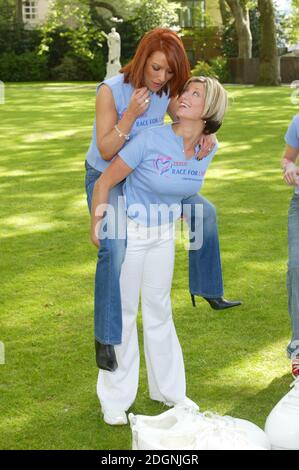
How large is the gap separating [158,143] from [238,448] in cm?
173

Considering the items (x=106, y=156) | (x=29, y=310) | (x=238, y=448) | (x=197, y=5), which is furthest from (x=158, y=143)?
(x=197, y=5)

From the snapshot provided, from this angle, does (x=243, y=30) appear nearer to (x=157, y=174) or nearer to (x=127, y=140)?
(x=127, y=140)

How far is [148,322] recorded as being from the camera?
4883 mm

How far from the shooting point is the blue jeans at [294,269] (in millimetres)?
5188

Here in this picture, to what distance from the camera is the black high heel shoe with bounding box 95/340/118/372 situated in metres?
4.65

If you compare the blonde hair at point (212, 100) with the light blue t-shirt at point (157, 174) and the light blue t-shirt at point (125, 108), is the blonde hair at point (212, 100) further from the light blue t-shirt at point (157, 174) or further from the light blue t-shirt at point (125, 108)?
the light blue t-shirt at point (125, 108)

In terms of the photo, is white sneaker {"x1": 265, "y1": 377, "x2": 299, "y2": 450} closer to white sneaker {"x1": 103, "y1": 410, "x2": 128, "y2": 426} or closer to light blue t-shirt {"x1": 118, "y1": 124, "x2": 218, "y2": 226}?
white sneaker {"x1": 103, "y1": 410, "x2": 128, "y2": 426}

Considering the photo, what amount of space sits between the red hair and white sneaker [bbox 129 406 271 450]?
1.90 meters

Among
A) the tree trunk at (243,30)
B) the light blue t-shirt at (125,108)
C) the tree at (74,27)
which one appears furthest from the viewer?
the tree trunk at (243,30)

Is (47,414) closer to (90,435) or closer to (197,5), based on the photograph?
(90,435)

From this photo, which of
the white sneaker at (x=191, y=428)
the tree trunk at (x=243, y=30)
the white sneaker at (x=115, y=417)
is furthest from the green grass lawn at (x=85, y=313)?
the tree trunk at (x=243, y=30)

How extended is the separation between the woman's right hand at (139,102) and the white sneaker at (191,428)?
1716mm

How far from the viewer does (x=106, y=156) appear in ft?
16.1

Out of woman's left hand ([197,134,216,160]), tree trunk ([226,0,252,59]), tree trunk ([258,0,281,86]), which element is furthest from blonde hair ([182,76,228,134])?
tree trunk ([226,0,252,59])
